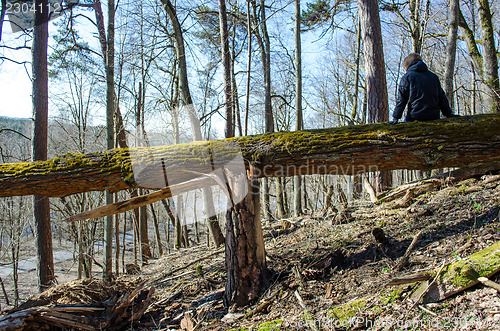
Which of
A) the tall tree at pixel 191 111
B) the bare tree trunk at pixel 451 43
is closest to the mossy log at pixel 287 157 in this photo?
the tall tree at pixel 191 111

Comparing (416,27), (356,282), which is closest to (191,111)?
(356,282)

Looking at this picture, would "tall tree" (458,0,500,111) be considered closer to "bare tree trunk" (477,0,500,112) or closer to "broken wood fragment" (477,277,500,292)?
"bare tree trunk" (477,0,500,112)

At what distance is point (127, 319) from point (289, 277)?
7.37 ft

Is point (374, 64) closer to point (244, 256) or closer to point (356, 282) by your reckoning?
point (356, 282)

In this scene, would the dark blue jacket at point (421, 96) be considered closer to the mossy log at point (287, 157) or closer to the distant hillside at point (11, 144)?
the mossy log at point (287, 157)

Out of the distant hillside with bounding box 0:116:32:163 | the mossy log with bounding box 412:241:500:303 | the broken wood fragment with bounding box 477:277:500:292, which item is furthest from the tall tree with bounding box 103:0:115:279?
the broken wood fragment with bounding box 477:277:500:292

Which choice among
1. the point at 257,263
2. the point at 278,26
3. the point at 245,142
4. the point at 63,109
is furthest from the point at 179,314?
the point at 63,109

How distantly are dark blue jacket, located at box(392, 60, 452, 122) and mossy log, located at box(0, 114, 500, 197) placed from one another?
324mm

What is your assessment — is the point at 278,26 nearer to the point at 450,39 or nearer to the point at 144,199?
the point at 450,39

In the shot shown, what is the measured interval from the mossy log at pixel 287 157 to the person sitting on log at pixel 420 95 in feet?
1.05

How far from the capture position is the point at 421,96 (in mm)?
4082

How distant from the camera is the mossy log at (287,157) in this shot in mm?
3613

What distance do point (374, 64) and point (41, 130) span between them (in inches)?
312

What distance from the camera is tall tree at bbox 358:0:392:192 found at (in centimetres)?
618
